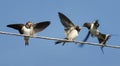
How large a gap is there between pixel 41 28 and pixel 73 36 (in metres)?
0.90

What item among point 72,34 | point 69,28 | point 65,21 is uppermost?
point 65,21

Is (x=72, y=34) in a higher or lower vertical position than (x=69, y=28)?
lower

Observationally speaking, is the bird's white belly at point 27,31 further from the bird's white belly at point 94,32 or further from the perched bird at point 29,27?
the bird's white belly at point 94,32

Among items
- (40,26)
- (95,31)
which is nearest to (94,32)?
(95,31)

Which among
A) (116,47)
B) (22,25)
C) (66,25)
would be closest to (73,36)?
(66,25)

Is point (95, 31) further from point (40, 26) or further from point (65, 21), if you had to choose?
point (40, 26)

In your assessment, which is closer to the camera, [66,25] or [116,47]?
[116,47]

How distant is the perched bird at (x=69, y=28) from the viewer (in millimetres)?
16812

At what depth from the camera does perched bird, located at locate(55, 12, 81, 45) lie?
55.2 feet

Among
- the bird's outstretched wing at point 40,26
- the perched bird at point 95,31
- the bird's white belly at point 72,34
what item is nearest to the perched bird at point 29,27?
the bird's outstretched wing at point 40,26

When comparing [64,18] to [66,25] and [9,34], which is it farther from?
[9,34]

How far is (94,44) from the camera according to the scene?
14414 mm

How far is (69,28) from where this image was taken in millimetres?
17062

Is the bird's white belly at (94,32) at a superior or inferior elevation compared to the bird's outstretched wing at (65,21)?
inferior
